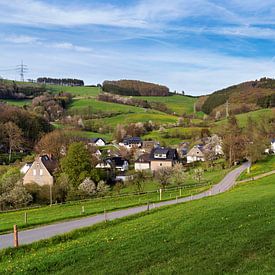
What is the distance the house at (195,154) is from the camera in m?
98.6

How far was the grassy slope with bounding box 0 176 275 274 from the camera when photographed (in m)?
12.6

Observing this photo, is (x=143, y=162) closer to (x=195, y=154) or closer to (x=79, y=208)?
(x=195, y=154)

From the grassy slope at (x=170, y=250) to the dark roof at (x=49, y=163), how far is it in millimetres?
46068

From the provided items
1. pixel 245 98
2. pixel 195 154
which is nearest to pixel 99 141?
pixel 195 154

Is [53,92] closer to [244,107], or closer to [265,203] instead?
[244,107]

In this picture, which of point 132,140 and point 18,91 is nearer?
point 132,140

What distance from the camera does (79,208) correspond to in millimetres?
40750

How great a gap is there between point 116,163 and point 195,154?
22.2 metres

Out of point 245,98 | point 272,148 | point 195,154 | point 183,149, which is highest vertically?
point 245,98

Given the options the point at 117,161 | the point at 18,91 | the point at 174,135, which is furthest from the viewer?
the point at 18,91

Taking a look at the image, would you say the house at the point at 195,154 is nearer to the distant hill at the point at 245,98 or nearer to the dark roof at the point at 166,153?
the dark roof at the point at 166,153

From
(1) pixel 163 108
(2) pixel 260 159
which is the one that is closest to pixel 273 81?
(1) pixel 163 108

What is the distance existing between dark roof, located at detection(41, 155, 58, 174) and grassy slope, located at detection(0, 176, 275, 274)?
46068 mm

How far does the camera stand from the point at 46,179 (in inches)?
2482
